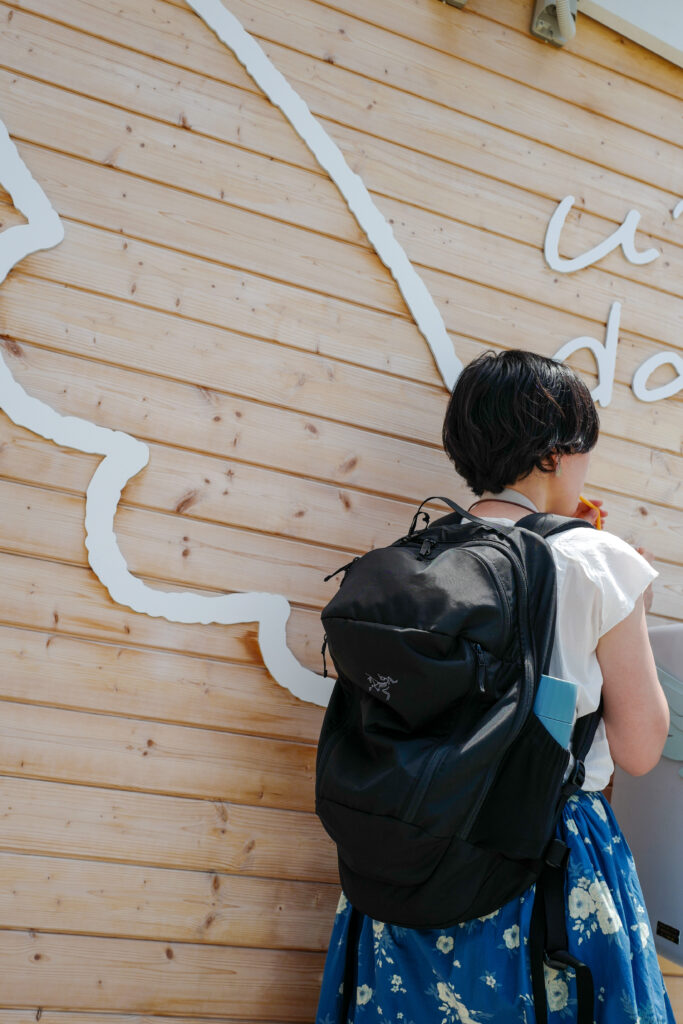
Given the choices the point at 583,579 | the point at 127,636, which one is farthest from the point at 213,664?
the point at 583,579

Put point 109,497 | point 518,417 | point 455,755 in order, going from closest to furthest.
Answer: point 455,755
point 518,417
point 109,497

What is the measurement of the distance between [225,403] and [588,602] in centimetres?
79

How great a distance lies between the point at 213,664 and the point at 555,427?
0.73 m

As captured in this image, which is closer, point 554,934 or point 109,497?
point 554,934

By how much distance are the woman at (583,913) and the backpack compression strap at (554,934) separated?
0.01m

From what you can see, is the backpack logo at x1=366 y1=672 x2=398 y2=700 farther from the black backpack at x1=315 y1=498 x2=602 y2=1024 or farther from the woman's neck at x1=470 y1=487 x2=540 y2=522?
the woman's neck at x1=470 y1=487 x2=540 y2=522

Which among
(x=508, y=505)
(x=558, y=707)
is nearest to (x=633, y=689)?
(x=558, y=707)

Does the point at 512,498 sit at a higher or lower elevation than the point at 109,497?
higher

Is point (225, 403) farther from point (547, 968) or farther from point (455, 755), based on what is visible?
point (547, 968)

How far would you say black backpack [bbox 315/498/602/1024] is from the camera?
1017mm

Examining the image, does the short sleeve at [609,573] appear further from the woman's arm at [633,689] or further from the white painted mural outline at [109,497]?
the white painted mural outline at [109,497]

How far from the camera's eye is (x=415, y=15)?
1779 mm

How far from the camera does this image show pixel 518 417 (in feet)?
4.25

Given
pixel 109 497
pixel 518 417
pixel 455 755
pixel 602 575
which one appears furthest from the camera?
pixel 109 497
